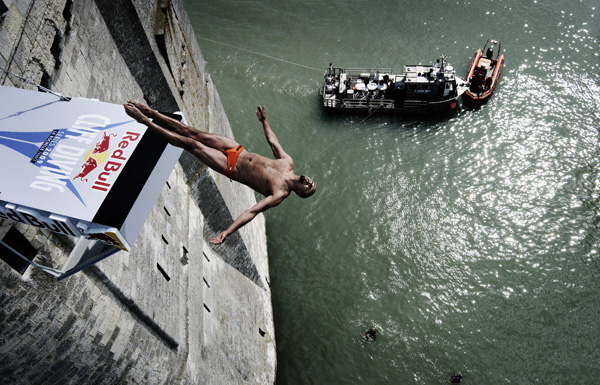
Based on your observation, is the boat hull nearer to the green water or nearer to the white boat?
the white boat

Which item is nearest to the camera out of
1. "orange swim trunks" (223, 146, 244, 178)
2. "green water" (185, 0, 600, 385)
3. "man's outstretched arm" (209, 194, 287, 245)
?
"man's outstretched arm" (209, 194, 287, 245)

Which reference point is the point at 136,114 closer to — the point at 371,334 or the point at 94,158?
the point at 94,158

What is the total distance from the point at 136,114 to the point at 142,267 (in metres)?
4.64

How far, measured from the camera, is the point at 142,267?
10102 mm

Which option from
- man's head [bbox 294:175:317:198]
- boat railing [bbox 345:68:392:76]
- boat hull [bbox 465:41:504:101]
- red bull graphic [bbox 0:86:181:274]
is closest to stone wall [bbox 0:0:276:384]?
red bull graphic [bbox 0:86:181:274]

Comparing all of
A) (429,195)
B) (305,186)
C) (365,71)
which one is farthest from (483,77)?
(305,186)

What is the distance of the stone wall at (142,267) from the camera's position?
7.38 meters

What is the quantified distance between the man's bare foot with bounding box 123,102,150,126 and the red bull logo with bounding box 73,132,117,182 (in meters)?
0.53

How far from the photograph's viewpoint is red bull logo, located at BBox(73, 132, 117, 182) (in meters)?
6.18

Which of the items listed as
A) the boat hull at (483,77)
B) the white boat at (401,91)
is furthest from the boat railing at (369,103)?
the boat hull at (483,77)

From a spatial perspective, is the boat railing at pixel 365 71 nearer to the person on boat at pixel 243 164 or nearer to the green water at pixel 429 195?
the green water at pixel 429 195

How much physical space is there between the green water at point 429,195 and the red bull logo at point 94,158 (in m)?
13.1

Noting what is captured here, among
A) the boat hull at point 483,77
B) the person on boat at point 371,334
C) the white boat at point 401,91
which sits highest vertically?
the boat hull at point 483,77

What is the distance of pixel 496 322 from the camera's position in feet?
59.3
